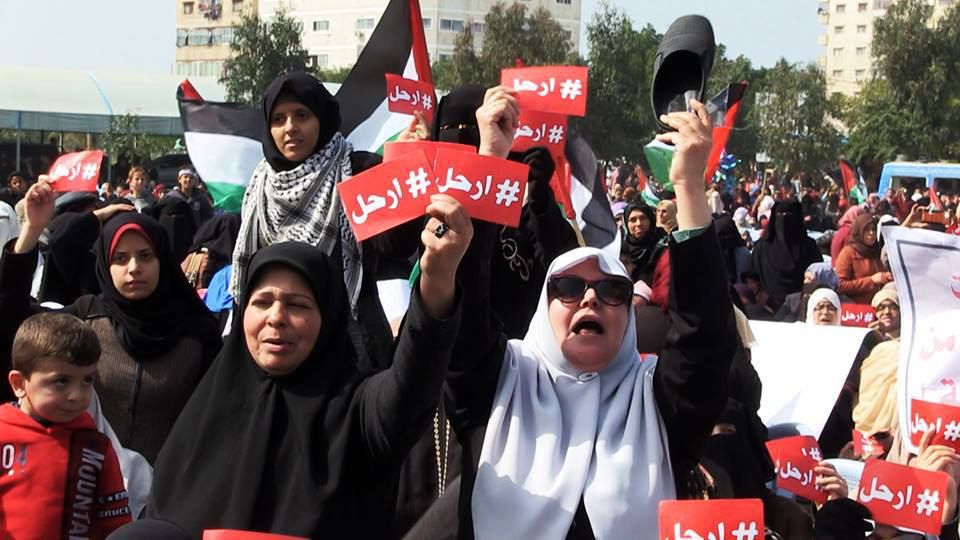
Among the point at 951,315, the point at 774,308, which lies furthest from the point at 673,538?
the point at 774,308

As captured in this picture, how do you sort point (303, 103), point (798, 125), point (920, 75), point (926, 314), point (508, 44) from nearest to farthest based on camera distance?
1. point (926, 314)
2. point (303, 103)
3. point (920, 75)
4. point (508, 44)
5. point (798, 125)

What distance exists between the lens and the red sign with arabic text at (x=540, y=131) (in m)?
5.26

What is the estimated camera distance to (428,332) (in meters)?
3.00

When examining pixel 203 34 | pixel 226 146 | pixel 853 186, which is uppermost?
pixel 203 34

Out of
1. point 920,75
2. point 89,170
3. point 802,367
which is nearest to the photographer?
point 802,367

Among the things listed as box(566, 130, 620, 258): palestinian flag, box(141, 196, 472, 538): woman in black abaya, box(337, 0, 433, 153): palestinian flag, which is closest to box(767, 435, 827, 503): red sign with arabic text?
box(141, 196, 472, 538): woman in black abaya

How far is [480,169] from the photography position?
3.22 m

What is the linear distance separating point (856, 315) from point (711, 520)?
5609mm

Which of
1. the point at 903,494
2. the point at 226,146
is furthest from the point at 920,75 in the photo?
the point at 903,494

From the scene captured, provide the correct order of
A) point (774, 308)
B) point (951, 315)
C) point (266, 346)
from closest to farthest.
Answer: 1. point (266, 346)
2. point (951, 315)
3. point (774, 308)

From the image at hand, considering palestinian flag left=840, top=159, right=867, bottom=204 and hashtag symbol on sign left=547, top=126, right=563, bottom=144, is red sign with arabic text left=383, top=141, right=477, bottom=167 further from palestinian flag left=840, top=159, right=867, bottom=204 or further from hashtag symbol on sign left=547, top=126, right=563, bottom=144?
palestinian flag left=840, top=159, right=867, bottom=204

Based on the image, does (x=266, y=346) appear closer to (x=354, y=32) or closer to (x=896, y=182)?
(x=896, y=182)

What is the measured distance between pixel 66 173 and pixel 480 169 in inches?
172

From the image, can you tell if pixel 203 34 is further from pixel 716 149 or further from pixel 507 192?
pixel 507 192
